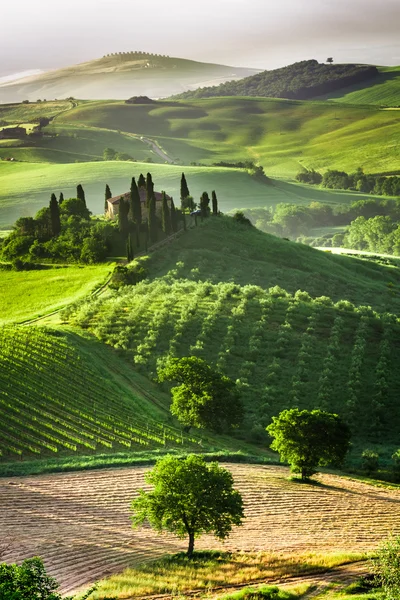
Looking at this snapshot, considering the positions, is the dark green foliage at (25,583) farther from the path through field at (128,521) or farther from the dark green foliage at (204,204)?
the dark green foliage at (204,204)

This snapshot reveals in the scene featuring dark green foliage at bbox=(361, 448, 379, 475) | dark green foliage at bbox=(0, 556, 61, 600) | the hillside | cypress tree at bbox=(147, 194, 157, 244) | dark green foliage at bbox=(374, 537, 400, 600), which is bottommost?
dark green foliage at bbox=(361, 448, 379, 475)

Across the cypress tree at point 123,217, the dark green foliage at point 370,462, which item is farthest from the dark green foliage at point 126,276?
the dark green foliage at point 370,462

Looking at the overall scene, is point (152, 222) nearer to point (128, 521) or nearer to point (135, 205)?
point (135, 205)

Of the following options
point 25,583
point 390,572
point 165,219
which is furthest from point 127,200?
point 25,583

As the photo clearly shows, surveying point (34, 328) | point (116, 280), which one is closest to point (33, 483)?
point (34, 328)

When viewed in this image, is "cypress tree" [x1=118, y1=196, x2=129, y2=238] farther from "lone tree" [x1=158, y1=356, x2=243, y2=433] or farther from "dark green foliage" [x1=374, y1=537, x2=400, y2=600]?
"dark green foliage" [x1=374, y1=537, x2=400, y2=600]

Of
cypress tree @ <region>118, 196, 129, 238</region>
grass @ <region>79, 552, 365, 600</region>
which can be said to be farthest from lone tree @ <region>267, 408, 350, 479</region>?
cypress tree @ <region>118, 196, 129, 238</region>
